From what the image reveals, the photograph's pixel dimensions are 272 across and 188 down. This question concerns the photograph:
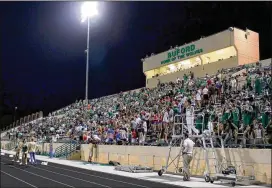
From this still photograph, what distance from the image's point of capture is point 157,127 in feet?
57.2

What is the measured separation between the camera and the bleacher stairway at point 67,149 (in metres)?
26.0

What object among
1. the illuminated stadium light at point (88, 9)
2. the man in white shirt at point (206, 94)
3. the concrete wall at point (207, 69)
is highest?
the illuminated stadium light at point (88, 9)

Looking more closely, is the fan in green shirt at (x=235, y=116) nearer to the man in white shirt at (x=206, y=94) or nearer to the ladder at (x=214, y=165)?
the ladder at (x=214, y=165)

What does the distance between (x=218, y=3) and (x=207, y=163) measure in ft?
156

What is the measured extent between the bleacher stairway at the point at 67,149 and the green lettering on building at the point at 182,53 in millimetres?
16748

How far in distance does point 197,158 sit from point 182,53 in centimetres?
2506

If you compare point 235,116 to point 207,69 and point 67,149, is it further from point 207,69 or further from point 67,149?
point 207,69

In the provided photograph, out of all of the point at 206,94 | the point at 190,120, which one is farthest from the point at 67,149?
the point at 190,120

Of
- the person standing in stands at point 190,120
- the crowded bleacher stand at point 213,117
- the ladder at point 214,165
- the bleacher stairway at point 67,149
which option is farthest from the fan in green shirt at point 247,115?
the bleacher stairway at point 67,149

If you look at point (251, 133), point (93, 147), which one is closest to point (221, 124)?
point (251, 133)

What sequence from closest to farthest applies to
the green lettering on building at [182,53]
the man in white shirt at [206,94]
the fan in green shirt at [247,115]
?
1. the fan in green shirt at [247,115]
2. the man in white shirt at [206,94]
3. the green lettering on building at [182,53]

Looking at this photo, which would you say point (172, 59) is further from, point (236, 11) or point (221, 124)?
point (221, 124)

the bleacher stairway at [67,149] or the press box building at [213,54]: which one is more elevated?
the press box building at [213,54]

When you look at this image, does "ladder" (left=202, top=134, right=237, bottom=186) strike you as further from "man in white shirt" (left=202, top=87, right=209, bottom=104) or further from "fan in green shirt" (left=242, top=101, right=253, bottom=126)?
"man in white shirt" (left=202, top=87, right=209, bottom=104)
